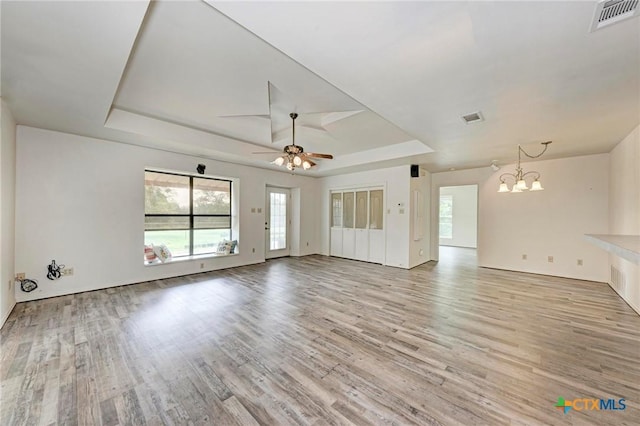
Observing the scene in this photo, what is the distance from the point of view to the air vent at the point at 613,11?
1430mm

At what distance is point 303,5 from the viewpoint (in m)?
1.47

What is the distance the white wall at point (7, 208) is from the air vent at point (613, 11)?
547 centimetres

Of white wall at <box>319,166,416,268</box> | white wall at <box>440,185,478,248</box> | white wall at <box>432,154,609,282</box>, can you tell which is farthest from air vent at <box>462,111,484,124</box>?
white wall at <box>440,185,478,248</box>

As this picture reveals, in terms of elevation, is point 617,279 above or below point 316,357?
above

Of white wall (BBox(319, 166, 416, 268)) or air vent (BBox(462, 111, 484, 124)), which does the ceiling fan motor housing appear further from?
white wall (BBox(319, 166, 416, 268))

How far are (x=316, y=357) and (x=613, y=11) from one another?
10.8ft

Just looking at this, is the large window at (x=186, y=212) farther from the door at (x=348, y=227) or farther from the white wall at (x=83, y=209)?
the door at (x=348, y=227)

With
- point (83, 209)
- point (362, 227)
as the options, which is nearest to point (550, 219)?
point (362, 227)

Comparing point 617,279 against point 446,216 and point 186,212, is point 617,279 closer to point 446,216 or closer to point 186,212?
point 446,216

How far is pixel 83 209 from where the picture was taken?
408 cm

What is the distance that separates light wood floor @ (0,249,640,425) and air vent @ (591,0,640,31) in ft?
8.56

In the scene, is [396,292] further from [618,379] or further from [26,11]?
[26,11]

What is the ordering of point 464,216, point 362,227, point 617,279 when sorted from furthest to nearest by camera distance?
point 464,216 → point 362,227 → point 617,279

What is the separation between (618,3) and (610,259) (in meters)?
5.50
